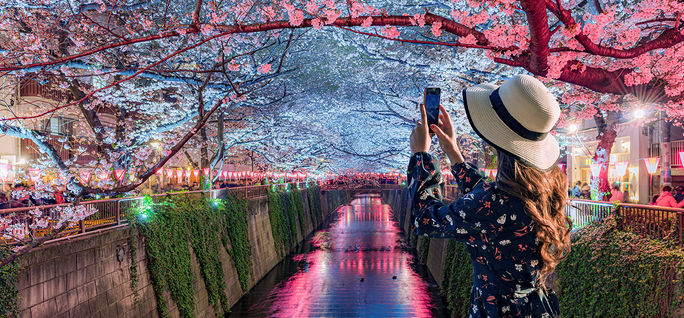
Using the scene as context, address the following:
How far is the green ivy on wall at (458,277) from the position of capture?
12688mm

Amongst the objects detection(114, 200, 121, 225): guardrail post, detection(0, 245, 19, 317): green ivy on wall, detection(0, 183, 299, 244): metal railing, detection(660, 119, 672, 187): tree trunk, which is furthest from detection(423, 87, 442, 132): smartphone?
detection(660, 119, 672, 187): tree trunk

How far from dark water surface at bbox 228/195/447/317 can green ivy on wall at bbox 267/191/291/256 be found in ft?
2.96

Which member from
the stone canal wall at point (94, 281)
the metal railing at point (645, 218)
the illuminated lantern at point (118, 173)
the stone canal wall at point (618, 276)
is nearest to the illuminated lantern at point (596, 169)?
the metal railing at point (645, 218)

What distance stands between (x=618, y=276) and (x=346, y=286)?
50.6 ft

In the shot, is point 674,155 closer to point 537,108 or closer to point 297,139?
point 297,139

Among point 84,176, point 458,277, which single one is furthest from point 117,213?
point 458,277

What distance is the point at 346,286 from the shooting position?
20.3 m

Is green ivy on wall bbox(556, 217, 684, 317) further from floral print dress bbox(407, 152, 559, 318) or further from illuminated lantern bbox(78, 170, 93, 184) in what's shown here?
illuminated lantern bbox(78, 170, 93, 184)

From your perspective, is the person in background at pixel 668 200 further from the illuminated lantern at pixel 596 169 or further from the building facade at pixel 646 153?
the building facade at pixel 646 153

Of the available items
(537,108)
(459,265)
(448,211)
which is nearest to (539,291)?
(448,211)

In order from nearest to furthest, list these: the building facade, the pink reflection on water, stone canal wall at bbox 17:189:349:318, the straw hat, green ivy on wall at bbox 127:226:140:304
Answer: the straw hat < stone canal wall at bbox 17:189:349:318 < green ivy on wall at bbox 127:226:140:304 < the pink reflection on water < the building facade

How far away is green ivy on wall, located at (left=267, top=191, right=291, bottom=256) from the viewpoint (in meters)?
25.4

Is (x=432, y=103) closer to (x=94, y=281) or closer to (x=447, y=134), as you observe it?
(x=447, y=134)

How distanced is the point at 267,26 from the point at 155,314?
947 cm
